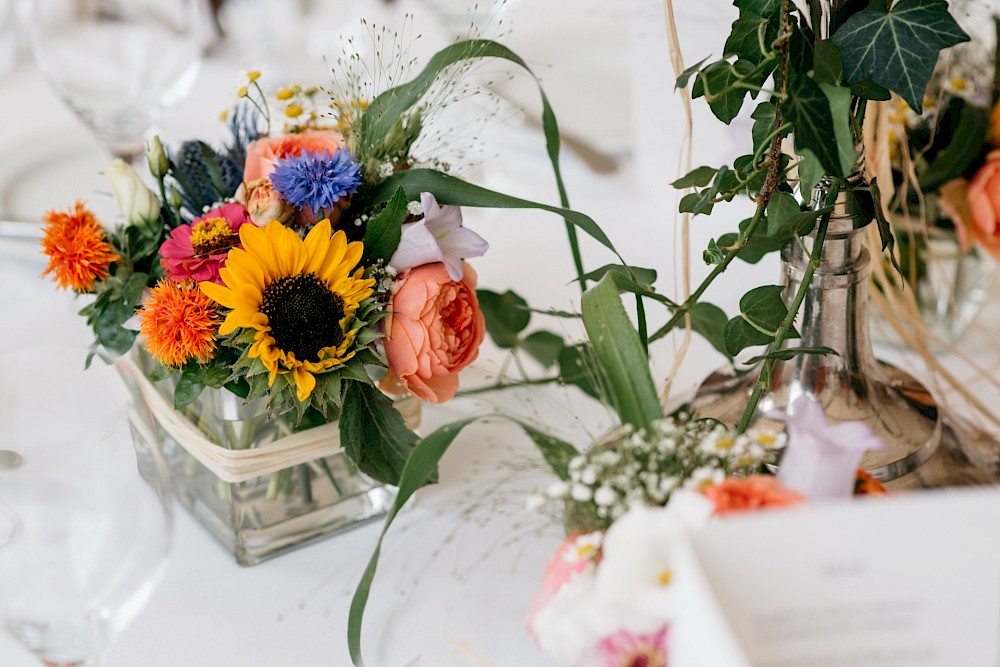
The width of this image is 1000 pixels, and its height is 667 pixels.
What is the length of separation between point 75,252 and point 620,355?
34 cm

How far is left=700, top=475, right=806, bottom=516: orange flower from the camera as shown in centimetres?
38

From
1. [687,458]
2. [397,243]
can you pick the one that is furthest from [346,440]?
[687,458]

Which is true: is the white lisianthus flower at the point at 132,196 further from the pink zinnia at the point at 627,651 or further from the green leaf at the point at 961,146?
the green leaf at the point at 961,146

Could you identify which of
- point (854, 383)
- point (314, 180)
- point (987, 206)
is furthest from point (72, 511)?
point (987, 206)

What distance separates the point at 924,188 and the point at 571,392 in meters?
0.32

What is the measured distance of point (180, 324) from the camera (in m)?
0.55

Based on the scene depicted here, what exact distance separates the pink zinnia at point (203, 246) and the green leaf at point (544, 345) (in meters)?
0.27

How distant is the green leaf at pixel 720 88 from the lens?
504mm

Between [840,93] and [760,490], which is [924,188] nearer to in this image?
[840,93]

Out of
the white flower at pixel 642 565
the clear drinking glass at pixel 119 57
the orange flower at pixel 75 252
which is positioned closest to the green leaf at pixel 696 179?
the white flower at pixel 642 565

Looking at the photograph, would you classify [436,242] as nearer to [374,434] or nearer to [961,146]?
[374,434]

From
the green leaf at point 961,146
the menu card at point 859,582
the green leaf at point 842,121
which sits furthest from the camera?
the green leaf at point 961,146

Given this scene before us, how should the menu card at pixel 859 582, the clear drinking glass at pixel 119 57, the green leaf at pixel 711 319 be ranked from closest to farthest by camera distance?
the menu card at pixel 859 582, the green leaf at pixel 711 319, the clear drinking glass at pixel 119 57

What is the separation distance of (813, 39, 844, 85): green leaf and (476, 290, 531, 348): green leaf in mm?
336
